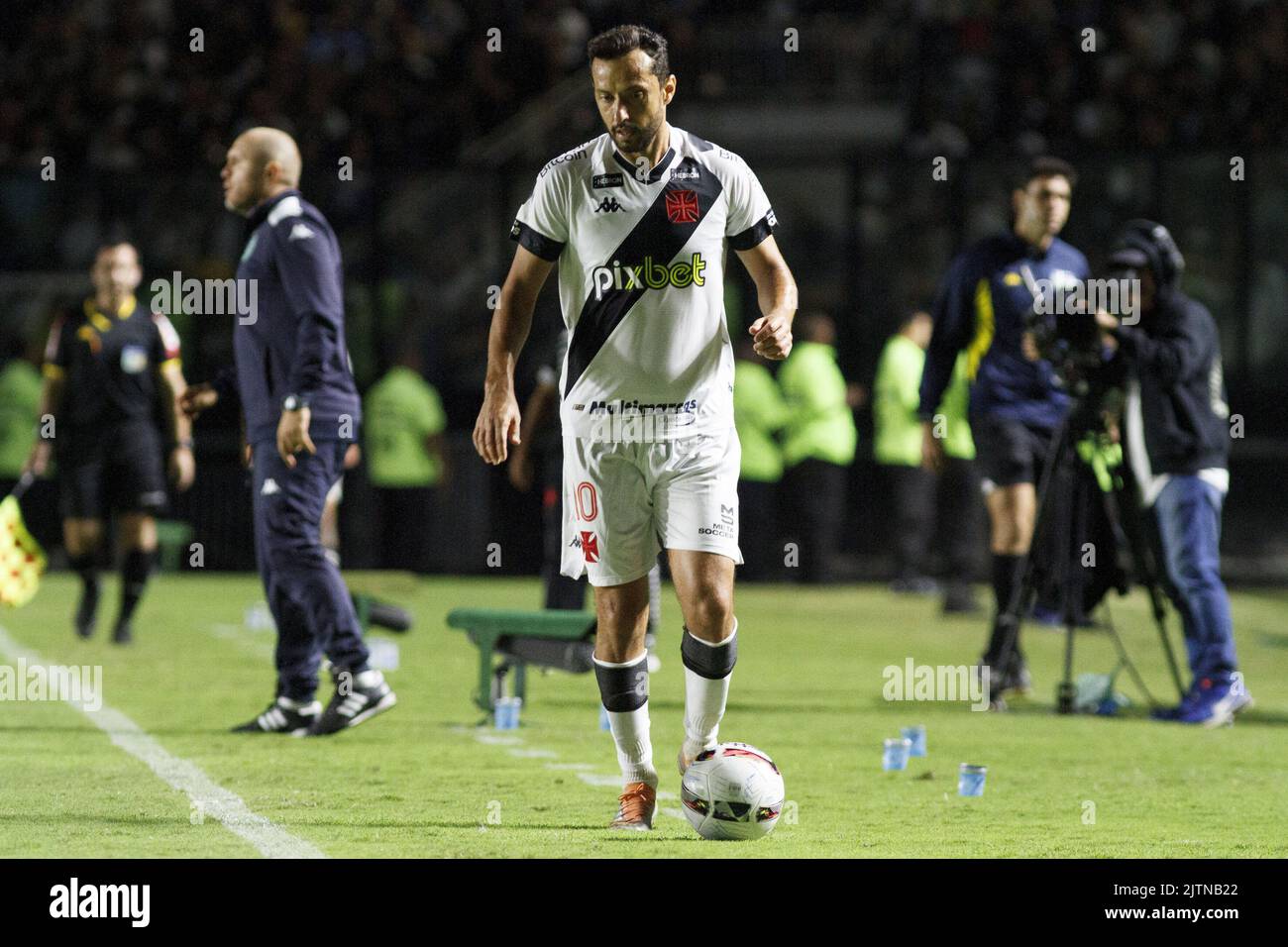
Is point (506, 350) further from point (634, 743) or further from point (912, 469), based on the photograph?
point (912, 469)

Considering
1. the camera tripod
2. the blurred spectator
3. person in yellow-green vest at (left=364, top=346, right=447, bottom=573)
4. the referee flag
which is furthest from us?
person in yellow-green vest at (left=364, top=346, right=447, bottom=573)

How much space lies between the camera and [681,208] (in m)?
6.41

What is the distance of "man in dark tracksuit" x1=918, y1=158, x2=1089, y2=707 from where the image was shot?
10.6m

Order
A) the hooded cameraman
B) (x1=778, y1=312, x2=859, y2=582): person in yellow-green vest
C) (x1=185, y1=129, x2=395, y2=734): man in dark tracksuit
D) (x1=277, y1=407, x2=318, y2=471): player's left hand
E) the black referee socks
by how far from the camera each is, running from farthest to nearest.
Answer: (x1=778, y1=312, x2=859, y2=582): person in yellow-green vest < the black referee socks < the hooded cameraman < (x1=185, y1=129, x2=395, y2=734): man in dark tracksuit < (x1=277, y1=407, x2=318, y2=471): player's left hand

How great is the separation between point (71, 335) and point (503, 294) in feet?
24.1

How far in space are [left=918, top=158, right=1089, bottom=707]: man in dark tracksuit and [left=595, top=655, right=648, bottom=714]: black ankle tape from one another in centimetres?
422

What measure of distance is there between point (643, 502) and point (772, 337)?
0.63 metres

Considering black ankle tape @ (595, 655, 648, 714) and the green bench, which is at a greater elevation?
black ankle tape @ (595, 655, 648, 714)

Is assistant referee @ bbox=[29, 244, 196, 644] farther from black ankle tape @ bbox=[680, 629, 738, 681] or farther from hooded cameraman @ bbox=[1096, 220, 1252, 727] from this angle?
black ankle tape @ bbox=[680, 629, 738, 681]

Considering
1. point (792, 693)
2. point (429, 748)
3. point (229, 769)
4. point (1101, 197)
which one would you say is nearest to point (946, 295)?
point (792, 693)

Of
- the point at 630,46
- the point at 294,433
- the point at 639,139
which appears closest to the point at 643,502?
the point at 639,139

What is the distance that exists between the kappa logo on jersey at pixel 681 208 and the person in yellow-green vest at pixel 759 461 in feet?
37.7

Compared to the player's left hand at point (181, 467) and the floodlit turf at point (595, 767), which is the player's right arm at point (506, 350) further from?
the player's left hand at point (181, 467)

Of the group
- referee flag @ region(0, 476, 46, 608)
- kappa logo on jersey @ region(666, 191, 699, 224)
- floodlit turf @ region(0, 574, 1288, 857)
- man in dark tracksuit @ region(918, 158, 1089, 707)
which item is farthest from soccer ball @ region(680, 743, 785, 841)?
referee flag @ region(0, 476, 46, 608)
